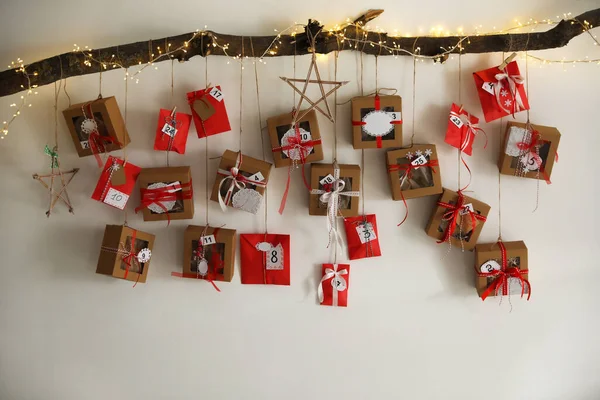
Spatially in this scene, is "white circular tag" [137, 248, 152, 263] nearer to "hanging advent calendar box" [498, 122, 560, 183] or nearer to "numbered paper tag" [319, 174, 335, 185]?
"numbered paper tag" [319, 174, 335, 185]

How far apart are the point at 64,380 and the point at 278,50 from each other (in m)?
1.48

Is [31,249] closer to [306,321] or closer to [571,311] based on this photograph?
[306,321]

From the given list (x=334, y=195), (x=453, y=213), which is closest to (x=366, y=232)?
(x=334, y=195)

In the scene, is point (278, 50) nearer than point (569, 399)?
Yes

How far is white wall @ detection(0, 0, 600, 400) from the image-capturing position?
2062 mm

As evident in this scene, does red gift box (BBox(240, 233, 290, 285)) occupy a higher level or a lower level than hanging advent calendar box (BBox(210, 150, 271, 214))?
lower

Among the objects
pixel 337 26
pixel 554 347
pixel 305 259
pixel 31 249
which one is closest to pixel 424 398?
pixel 554 347

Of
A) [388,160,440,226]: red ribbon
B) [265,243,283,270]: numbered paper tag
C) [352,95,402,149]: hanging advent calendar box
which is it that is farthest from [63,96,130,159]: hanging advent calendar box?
[388,160,440,226]: red ribbon

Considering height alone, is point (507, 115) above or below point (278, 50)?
below

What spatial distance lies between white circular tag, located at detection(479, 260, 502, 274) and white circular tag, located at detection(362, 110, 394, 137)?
0.62 m

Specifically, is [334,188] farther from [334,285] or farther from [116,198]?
[116,198]

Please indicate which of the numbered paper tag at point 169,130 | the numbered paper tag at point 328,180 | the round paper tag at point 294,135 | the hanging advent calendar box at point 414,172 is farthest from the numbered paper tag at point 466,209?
the numbered paper tag at point 169,130

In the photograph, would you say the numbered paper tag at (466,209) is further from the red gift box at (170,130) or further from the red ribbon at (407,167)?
the red gift box at (170,130)

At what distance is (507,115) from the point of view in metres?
2.09
